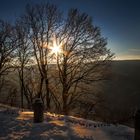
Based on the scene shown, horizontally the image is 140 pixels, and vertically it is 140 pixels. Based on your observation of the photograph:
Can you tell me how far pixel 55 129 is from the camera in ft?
30.9

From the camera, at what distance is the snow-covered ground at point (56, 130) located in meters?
8.61

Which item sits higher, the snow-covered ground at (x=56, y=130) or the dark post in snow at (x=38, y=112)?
the dark post in snow at (x=38, y=112)

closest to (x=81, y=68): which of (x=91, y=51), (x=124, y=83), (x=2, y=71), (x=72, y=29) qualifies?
(x=91, y=51)

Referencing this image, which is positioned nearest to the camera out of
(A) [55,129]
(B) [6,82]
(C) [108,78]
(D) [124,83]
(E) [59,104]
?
(A) [55,129]

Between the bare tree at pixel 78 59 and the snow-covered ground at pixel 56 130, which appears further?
the bare tree at pixel 78 59

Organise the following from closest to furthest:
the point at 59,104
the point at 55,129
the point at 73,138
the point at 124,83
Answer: the point at 73,138 < the point at 55,129 < the point at 59,104 < the point at 124,83

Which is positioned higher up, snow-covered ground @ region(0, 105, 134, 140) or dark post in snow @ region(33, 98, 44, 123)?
dark post in snow @ region(33, 98, 44, 123)

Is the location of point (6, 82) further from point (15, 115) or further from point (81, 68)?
point (15, 115)

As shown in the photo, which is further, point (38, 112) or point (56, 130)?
point (38, 112)

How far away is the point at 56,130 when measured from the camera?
30.5ft

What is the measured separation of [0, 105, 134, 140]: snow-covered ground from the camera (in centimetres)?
861

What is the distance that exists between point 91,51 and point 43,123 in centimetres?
1379

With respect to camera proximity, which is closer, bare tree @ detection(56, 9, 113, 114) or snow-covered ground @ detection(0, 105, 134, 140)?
snow-covered ground @ detection(0, 105, 134, 140)

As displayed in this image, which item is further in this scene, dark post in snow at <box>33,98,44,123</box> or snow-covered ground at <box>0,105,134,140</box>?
dark post in snow at <box>33,98,44,123</box>
